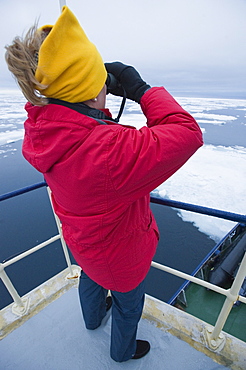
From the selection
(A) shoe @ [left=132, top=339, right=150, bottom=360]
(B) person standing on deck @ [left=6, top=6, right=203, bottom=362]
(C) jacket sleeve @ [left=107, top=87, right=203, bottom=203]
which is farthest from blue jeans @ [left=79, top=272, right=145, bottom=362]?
(C) jacket sleeve @ [left=107, top=87, right=203, bottom=203]

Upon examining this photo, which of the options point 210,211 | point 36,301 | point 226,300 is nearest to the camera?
point 210,211

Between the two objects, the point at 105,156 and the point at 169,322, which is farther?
the point at 169,322

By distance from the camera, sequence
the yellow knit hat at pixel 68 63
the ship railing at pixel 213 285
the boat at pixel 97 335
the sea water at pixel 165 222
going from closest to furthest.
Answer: the yellow knit hat at pixel 68 63 → the ship railing at pixel 213 285 → the boat at pixel 97 335 → the sea water at pixel 165 222

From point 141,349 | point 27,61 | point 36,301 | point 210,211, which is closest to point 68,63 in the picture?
point 27,61

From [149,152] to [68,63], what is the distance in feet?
0.99

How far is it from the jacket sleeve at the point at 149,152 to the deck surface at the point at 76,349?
1.07 meters

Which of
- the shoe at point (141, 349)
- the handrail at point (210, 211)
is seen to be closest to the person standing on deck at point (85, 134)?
the handrail at point (210, 211)

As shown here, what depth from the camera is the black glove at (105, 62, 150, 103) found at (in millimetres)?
738

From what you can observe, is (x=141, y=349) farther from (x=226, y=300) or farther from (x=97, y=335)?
(x=226, y=300)

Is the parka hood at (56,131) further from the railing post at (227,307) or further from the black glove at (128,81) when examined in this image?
the railing post at (227,307)

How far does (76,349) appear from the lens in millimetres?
1173

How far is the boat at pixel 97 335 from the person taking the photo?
43.0 inches

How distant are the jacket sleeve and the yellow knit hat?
6.3 inches

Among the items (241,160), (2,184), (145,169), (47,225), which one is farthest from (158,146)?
(241,160)
